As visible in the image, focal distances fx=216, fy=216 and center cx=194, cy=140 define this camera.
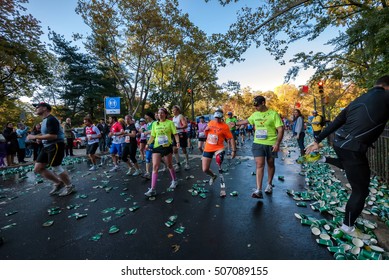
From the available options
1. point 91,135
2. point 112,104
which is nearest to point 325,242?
point 91,135

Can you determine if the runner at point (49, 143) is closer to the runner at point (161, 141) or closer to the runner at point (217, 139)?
the runner at point (161, 141)

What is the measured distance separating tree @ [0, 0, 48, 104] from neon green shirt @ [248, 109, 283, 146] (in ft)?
51.9

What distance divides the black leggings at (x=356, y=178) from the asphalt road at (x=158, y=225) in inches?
22.8

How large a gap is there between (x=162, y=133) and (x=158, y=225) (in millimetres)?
2255

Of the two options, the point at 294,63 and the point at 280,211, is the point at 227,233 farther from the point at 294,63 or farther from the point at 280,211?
the point at 294,63

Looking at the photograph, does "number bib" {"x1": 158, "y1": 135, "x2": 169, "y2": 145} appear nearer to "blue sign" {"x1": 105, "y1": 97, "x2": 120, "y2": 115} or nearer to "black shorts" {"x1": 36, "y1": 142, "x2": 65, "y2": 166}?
"black shorts" {"x1": 36, "y1": 142, "x2": 65, "y2": 166}

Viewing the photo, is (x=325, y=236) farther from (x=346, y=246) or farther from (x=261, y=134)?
(x=261, y=134)

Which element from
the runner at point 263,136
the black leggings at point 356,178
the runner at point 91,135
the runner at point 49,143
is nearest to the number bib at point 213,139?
the runner at point 263,136

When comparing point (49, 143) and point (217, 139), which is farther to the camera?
point (49, 143)

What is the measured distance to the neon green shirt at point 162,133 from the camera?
495 centimetres

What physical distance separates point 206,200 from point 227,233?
139 centimetres

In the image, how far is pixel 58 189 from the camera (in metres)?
5.46

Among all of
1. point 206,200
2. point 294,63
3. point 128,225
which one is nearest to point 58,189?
point 128,225

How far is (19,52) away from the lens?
1414cm
